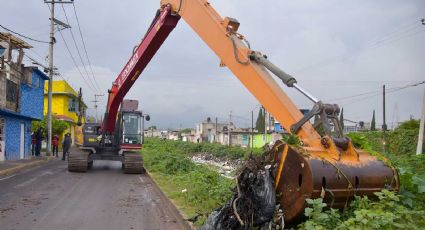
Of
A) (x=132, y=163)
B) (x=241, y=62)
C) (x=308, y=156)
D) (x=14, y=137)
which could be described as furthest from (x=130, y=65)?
(x=14, y=137)

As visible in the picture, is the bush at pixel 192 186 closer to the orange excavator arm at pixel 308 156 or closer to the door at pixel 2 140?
the orange excavator arm at pixel 308 156

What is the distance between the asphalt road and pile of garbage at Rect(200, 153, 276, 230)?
2544 mm

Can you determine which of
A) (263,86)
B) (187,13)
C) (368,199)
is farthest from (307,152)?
(187,13)

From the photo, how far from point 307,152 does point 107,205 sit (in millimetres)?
6864

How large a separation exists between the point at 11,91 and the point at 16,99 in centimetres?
100

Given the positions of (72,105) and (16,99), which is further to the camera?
(72,105)

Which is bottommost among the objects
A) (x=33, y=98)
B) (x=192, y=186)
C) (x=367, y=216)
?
(x=192, y=186)

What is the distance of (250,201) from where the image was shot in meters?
5.89

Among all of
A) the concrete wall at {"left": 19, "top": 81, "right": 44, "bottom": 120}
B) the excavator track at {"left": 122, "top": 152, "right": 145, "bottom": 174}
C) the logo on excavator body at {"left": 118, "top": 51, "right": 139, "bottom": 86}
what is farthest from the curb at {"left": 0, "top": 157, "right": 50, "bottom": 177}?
the logo on excavator body at {"left": 118, "top": 51, "right": 139, "bottom": 86}

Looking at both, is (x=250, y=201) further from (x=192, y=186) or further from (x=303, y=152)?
(x=192, y=186)

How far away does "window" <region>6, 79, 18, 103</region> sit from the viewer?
25.4 m

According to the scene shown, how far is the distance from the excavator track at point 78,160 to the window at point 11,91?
7685 millimetres

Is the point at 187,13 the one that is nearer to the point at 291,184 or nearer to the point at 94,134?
the point at 291,184

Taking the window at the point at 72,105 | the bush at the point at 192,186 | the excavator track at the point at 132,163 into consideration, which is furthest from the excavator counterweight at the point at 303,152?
the window at the point at 72,105
